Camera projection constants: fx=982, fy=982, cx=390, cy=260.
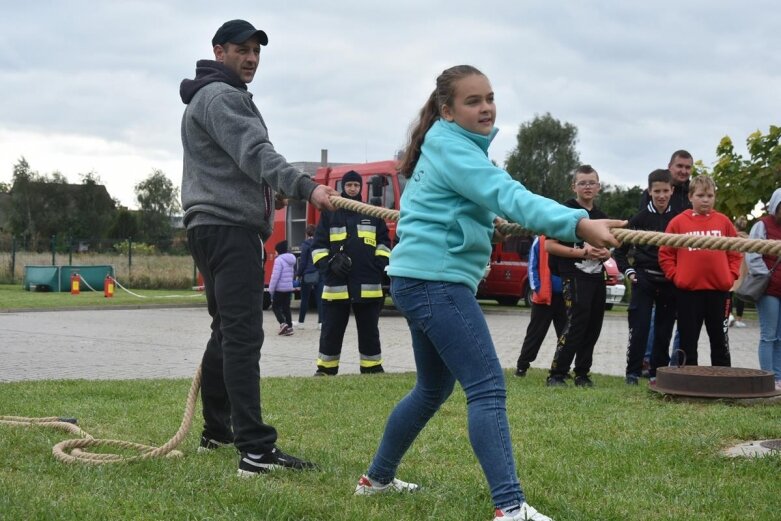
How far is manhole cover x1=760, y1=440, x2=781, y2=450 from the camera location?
17.3 ft

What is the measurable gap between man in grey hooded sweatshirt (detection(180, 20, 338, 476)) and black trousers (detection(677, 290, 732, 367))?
4.60 m

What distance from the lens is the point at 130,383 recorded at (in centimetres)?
841

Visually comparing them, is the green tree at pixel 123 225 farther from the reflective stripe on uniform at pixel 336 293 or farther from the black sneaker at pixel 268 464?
the black sneaker at pixel 268 464

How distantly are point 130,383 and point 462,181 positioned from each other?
5570 millimetres

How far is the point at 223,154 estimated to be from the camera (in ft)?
15.5

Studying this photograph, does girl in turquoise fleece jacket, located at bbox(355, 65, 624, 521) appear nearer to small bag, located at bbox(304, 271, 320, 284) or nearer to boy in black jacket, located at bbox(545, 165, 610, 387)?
boy in black jacket, located at bbox(545, 165, 610, 387)

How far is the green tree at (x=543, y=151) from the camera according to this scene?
74250 millimetres

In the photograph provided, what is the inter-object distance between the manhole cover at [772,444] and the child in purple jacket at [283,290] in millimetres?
11160

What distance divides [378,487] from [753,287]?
5095mm

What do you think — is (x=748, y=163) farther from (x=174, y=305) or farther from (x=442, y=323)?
(x=442, y=323)

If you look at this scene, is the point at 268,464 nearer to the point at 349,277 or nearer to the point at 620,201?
the point at 349,277

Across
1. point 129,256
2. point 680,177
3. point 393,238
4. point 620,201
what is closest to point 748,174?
point 393,238

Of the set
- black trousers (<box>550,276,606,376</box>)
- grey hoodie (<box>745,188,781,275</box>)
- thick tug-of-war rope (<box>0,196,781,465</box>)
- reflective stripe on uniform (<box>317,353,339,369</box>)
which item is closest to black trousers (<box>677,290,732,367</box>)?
grey hoodie (<box>745,188,781,275</box>)

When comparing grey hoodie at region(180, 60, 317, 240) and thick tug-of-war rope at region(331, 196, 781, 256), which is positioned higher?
grey hoodie at region(180, 60, 317, 240)
